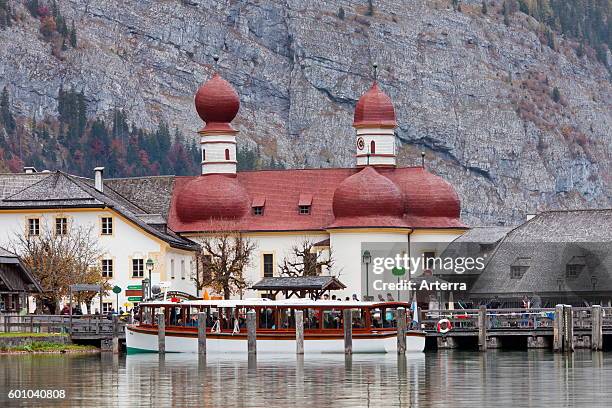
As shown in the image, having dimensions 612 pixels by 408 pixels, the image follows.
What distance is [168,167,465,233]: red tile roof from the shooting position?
13850 cm

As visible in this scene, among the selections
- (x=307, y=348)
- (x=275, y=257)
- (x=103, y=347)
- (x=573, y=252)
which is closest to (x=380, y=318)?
(x=307, y=348)

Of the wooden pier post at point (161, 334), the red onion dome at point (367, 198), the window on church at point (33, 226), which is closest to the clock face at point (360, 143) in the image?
the red onion dome at point (367, 198)

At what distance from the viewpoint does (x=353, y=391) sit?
212 feet

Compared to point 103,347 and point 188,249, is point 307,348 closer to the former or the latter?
point 103,347

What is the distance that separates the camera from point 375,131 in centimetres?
14438

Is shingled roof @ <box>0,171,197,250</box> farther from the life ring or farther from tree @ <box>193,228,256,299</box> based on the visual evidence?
the life ring

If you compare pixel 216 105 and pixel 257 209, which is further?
pixel 216 105

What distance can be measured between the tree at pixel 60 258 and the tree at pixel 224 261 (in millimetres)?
8491

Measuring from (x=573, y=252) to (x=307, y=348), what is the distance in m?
40.1

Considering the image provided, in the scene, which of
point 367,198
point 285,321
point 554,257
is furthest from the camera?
point 367,198

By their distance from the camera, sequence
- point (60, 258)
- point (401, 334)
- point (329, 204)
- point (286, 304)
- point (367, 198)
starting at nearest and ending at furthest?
1. point (401, 334)
2. point (286, 304)
3. point (60, 258)
4. point (367, 198)
5. point (329, 204)

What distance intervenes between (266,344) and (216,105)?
5577 centimetres

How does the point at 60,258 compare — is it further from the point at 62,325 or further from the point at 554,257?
the point at 554,257

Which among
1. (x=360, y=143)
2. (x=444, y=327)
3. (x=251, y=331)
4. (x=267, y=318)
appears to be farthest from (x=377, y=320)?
(x=360, y=143)
